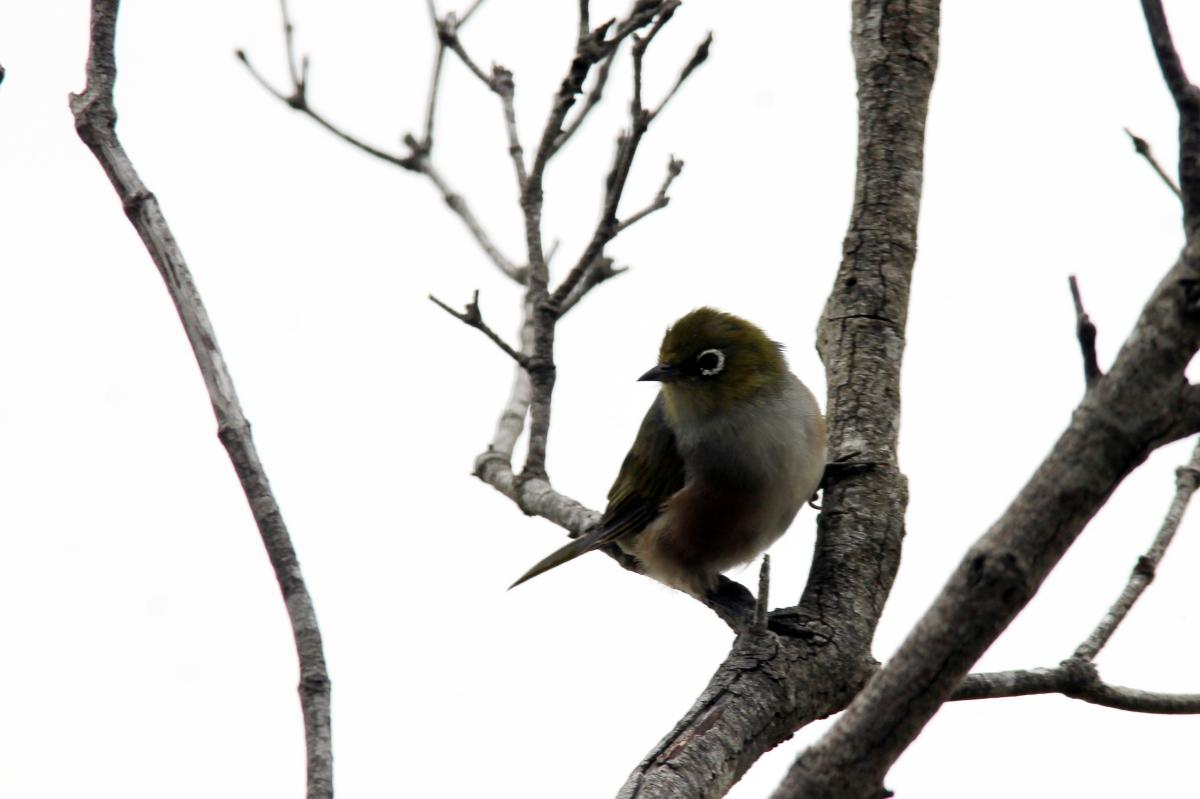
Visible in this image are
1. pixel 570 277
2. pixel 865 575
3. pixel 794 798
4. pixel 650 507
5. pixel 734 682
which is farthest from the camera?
pixel 650 507

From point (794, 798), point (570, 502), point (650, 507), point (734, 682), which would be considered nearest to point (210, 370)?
point (794, 798)

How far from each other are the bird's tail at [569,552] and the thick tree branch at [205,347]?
3.32 m

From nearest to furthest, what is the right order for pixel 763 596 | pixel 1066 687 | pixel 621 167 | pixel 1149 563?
pixel 763 596, pixel 1066 687, pixel 1149 563, pixel 621 167

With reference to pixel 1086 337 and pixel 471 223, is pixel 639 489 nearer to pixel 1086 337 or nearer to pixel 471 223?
pixel 471 223

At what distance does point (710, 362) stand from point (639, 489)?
29.6 inches

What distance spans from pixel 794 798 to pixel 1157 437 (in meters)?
0.91

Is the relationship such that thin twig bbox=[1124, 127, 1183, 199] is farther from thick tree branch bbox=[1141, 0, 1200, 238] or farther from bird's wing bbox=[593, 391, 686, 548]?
bird's wing bbox=[593, 391, 686, 548]

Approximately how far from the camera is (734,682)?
13.0 ft

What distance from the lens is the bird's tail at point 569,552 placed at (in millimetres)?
6105

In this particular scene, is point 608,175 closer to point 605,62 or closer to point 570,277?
point 570,277

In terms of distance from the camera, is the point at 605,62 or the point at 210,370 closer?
the point at 210,370

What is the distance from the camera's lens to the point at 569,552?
633 cm

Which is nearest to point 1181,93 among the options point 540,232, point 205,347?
Result: point 205,347

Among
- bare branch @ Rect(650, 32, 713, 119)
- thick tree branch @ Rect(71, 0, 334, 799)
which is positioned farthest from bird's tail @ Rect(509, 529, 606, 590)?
thick tree branch @ Rect(71, 0, 334, 799)
